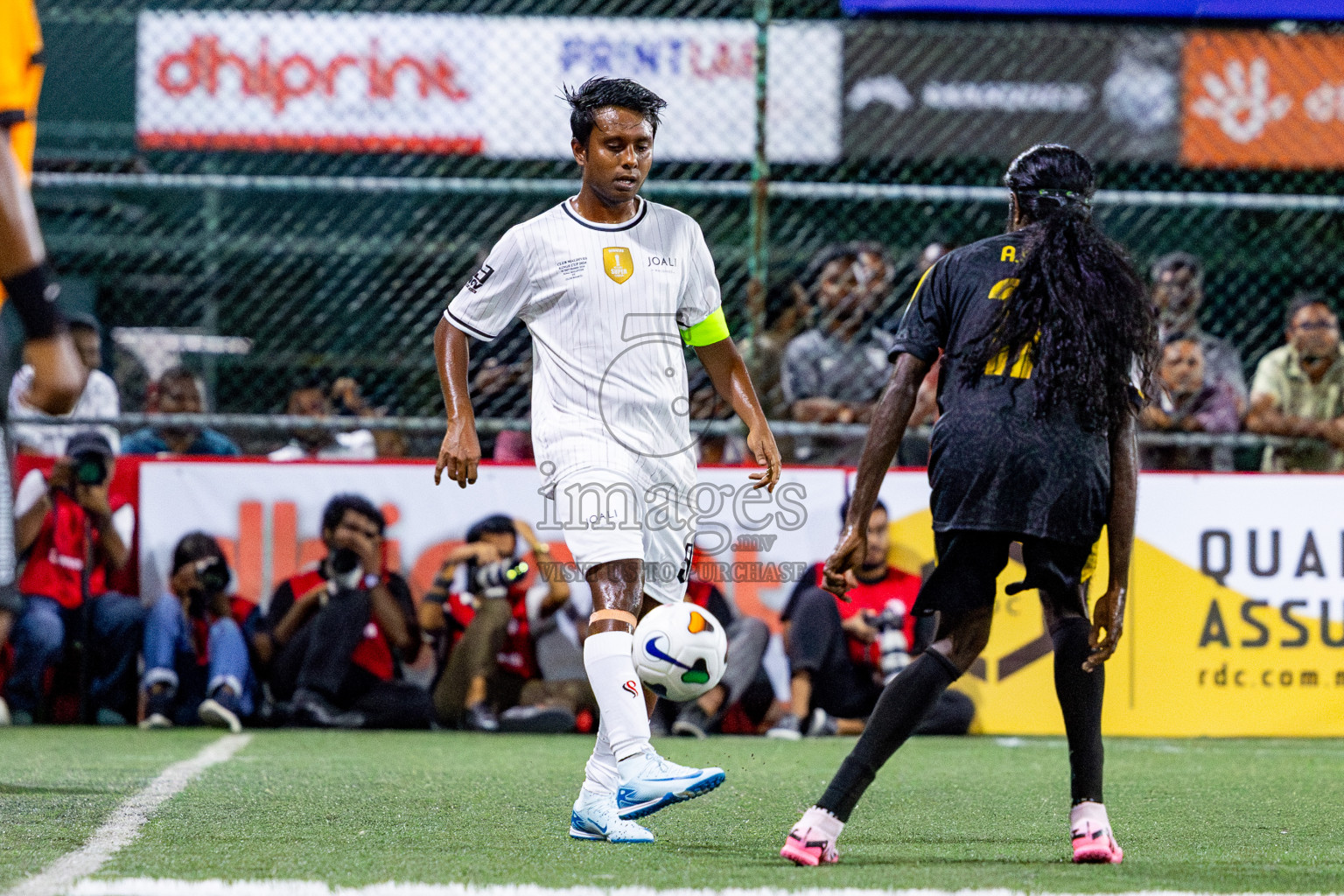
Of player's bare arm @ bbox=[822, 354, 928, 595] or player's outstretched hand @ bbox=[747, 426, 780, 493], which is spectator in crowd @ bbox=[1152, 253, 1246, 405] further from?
player's bare arm @ bbox=[822, 354, 928, 595]

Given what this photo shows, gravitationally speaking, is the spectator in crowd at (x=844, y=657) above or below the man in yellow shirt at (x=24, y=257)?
below

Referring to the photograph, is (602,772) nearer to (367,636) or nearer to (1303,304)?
(367,636)

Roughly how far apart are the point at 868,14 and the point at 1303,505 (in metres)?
4.03

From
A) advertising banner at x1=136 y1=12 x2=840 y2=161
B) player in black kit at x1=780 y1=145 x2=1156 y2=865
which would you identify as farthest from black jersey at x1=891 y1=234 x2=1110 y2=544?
advertising banner at x1=136 y1=12 x2=840 y2=161

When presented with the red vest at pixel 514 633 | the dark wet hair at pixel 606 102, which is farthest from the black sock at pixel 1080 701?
the red vest at pixel 514 633

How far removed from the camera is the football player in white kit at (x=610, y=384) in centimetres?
422

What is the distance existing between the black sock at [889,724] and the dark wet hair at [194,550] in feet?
15.7

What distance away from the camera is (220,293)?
11672 mm

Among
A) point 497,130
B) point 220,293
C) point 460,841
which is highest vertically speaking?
point 497,130

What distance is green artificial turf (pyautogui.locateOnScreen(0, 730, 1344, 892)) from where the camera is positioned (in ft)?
11.5

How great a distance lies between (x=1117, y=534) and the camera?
3.78m

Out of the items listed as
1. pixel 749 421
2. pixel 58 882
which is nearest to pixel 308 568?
pixel 749 421

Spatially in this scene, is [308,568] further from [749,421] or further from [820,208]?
[820,208]

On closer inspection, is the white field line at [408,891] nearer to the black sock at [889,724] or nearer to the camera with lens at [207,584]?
the black sock at [889,724]
